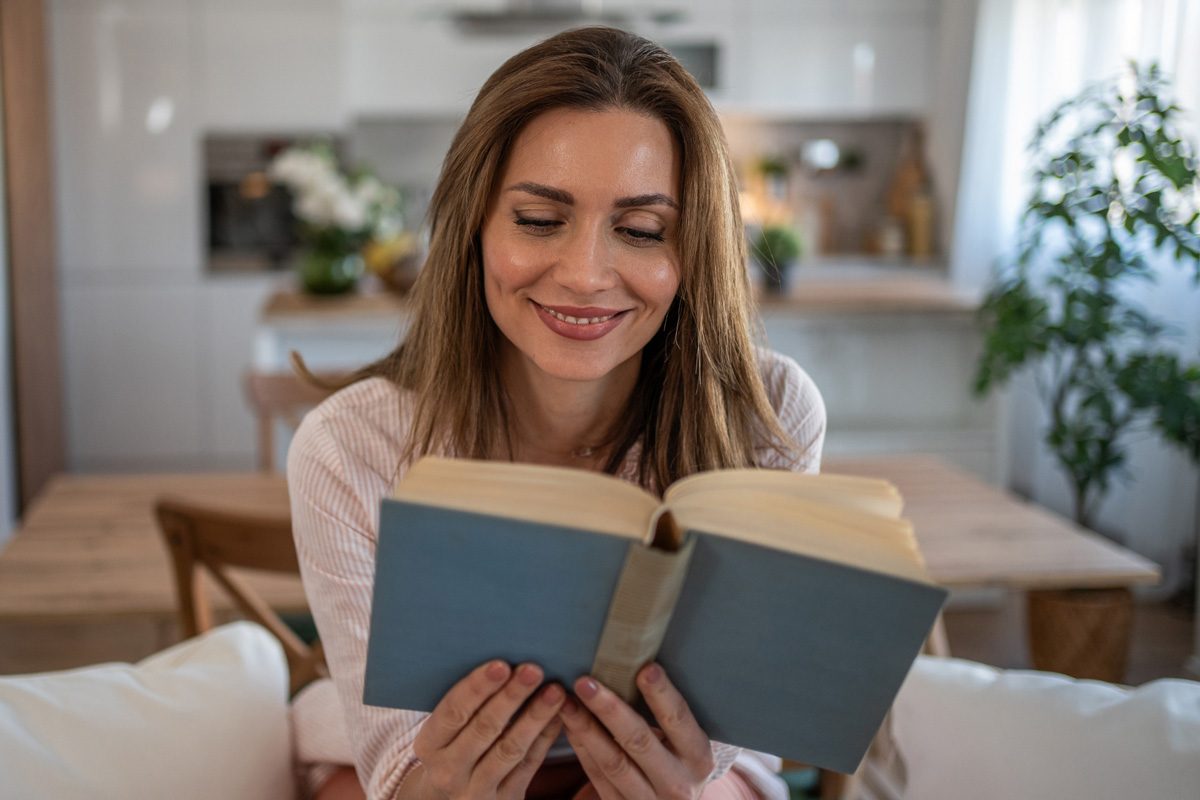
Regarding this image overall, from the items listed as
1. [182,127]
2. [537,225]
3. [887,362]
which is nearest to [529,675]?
[537,225]

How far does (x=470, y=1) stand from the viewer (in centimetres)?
559

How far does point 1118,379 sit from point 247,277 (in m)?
3.72

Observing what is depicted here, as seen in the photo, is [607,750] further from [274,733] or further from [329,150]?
[329,150]

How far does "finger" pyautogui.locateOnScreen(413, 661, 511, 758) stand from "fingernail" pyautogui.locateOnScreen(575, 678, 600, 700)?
0.06 metres

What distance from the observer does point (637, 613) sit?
91 cm

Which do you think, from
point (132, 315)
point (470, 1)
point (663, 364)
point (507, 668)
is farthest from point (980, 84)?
point (507, 668)

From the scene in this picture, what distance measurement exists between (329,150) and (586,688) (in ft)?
15.6

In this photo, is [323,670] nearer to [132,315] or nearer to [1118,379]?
[1118,379]

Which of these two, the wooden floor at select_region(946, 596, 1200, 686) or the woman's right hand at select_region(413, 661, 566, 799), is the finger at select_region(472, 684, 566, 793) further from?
the wooden floor at select_region(946, 596, 1200, 686)

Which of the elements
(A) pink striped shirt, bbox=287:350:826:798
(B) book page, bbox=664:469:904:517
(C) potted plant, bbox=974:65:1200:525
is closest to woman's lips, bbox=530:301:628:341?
(A) pink striped shirt, bbox=287:350:826:798

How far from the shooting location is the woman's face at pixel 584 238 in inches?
48.5

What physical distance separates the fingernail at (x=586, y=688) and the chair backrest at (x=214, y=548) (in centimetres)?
81

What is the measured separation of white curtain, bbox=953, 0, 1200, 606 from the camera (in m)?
3.64

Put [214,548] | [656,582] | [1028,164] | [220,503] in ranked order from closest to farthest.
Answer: [656,582] < [214,548] < [220,503] < [1028,164]
